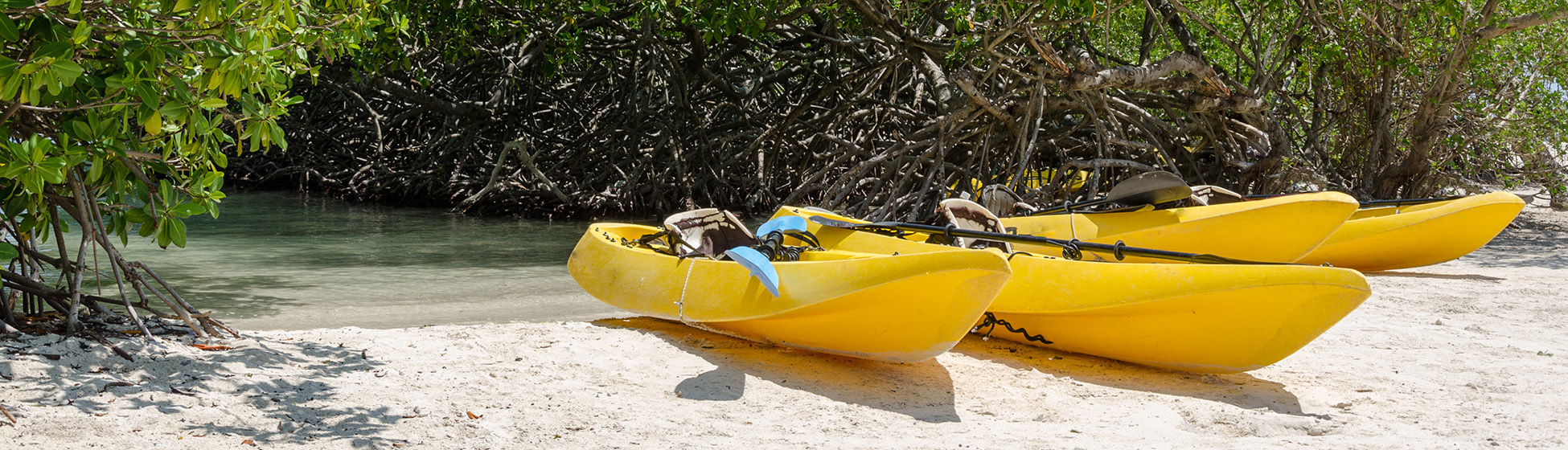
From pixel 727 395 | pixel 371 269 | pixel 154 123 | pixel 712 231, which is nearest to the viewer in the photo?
pixel 154 123

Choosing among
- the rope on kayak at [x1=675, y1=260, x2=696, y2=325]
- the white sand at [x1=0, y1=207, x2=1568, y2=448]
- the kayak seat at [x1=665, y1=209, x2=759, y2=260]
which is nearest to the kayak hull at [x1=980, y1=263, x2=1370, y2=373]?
the white sand at [x1=0, y1=207, x2=1568, y2=448]

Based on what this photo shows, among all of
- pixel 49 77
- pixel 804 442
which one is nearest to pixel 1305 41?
pixel 804 442

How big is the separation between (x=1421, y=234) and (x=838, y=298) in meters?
4.57

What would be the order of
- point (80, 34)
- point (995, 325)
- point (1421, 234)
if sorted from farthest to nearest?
1. point (1421, 234)
2. point (995, 325)
3. point (80, 34)

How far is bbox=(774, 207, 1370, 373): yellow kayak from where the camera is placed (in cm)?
361

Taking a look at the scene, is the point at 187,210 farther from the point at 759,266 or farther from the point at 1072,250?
the point at 1072,250

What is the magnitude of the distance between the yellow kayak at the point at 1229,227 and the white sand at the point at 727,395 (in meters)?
1.23

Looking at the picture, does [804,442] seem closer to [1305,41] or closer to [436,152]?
[1305,41]

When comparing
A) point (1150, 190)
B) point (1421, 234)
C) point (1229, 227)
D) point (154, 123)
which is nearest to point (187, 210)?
point (154, 123)

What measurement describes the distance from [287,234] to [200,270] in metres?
2.26

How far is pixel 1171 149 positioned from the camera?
29.6 feet

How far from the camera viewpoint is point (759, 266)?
12.6 ft

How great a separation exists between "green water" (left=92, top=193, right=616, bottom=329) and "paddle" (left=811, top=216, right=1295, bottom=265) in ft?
4.29

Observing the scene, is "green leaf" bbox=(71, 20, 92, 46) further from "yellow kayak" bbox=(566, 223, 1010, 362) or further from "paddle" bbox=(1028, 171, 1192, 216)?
"paddle" bbox=(1028, 171, 1192, 216)
